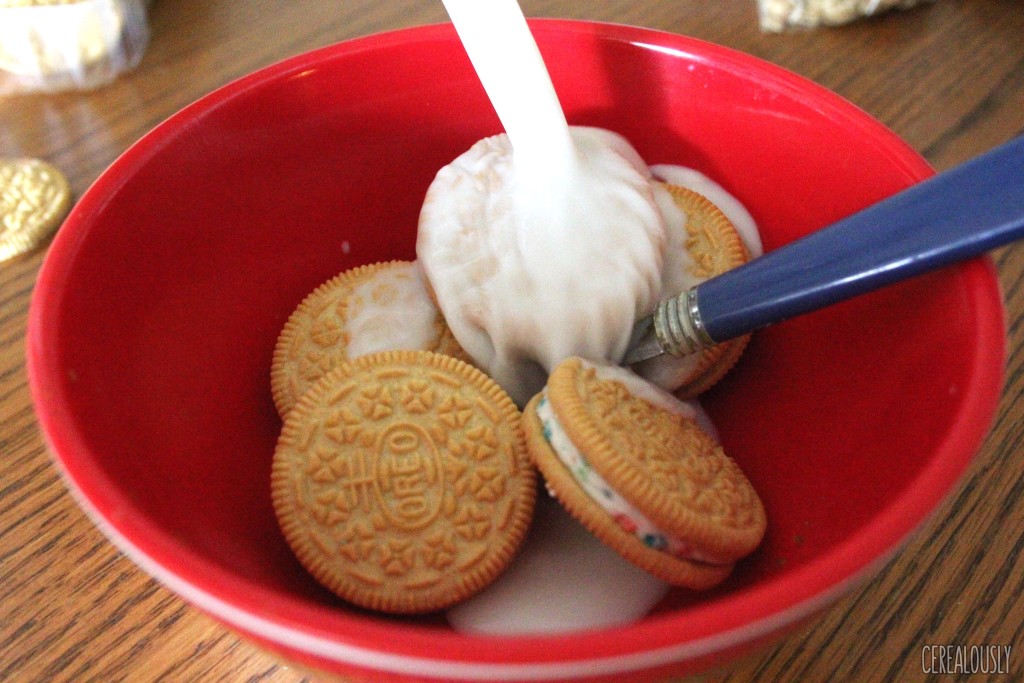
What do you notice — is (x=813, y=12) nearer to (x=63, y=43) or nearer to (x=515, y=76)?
(x=515, y=76)

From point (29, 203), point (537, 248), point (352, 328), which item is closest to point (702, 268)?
point (537, 248)

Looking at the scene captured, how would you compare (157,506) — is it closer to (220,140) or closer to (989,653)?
(220,140)

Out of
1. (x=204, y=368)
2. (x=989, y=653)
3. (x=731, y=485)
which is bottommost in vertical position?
(x=989, y=653)

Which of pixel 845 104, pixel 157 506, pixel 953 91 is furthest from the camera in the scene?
pixel 953 91

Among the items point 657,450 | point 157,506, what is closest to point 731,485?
point 657,450

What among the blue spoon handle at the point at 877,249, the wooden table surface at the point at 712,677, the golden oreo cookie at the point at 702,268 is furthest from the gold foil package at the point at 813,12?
the blue spoon handle at the point at 877,249

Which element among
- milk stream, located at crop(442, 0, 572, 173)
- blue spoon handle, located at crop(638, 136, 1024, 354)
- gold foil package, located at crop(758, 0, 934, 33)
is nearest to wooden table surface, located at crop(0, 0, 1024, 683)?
gold foil package, located at crop(758, 0, 934, 33)

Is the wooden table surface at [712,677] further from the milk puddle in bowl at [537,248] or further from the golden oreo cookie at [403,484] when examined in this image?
the milk puddle in bowl at [537,248]

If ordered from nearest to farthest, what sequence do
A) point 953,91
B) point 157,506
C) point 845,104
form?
point 157,506 < point 845,104 < point 953,91
